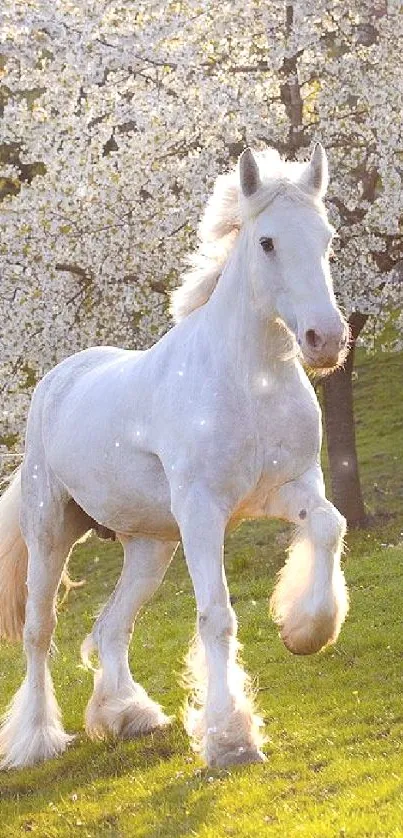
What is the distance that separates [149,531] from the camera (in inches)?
368

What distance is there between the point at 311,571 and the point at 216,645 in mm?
783

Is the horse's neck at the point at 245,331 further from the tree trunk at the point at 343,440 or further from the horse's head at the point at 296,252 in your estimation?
the tree trunk at the point at 343,440

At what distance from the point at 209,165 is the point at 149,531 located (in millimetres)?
13246

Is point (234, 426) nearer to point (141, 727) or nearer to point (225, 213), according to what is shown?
point (225, 213)

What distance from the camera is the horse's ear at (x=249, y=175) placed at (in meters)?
7.82

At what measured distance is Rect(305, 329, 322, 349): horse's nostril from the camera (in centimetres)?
712

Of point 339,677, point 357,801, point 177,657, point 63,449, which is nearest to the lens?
point 357,801

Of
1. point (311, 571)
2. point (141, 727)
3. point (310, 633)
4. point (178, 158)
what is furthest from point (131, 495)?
point (178, 158)

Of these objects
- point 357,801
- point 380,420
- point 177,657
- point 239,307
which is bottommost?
point 380,420

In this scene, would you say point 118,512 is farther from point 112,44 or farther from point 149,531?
point 112,44

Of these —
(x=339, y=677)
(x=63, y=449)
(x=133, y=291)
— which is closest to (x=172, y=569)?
(x=133, y=291)

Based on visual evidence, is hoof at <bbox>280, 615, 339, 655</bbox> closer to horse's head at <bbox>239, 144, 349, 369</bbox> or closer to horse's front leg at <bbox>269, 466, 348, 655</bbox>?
horse's front leg at <bbox>269, 466, 348, 655</bbox>

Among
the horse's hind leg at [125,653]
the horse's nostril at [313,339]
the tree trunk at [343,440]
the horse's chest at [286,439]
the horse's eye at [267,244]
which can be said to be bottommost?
the tree trunk at [343,440]

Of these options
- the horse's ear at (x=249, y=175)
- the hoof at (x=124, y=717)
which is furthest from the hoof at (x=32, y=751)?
the horse's ear at (x=249, y=175)
